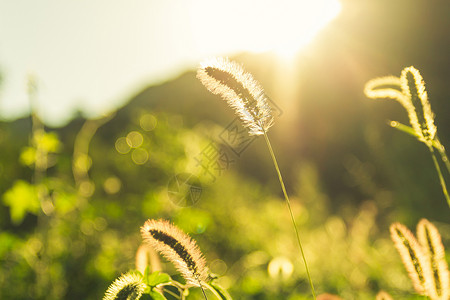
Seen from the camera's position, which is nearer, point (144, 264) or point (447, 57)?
point (144, 264)

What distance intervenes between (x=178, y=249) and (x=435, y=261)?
2.03ft

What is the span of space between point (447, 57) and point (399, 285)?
5.20 meters

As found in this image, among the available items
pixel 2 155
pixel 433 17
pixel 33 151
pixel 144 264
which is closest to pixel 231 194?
pixel 33 151

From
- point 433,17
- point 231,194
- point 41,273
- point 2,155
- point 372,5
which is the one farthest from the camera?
point 2,155

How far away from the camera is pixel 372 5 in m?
Result: 6.96

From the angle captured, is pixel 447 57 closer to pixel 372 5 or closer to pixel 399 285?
pixel 372 5

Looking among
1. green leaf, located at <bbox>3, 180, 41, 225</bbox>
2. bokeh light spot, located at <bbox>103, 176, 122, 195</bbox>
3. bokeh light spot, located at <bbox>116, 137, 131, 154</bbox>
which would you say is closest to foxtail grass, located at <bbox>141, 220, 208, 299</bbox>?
green leaf, located at <bbox>3, 180, 41, 225</bbox>

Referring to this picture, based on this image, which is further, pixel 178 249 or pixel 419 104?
pixel 419 104

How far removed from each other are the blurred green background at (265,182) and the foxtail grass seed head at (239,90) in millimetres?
698

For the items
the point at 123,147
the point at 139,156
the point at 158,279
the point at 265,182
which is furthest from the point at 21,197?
the point at 265,182

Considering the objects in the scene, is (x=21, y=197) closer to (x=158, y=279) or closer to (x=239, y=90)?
(x=158, y=279)

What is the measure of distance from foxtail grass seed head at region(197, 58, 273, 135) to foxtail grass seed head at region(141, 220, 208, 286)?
333 mm

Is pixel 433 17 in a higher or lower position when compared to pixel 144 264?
higher

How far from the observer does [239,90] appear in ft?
3.11
